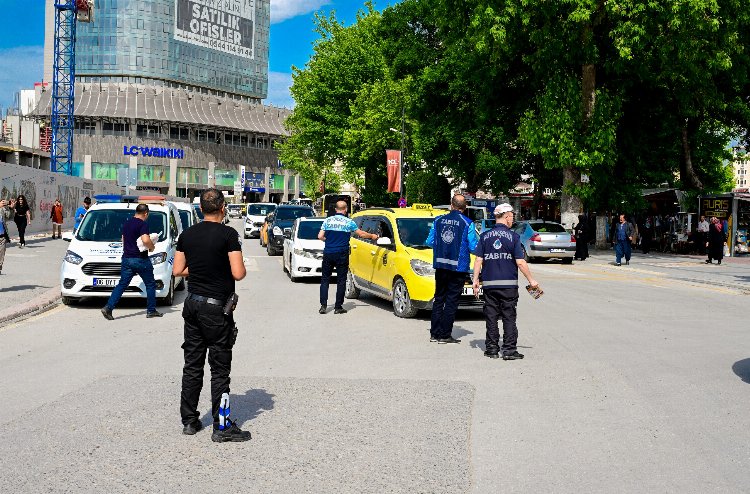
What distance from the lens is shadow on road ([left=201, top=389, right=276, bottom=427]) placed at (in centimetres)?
624

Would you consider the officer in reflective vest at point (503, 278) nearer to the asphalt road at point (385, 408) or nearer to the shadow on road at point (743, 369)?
the asphalt road at point (385, 408)

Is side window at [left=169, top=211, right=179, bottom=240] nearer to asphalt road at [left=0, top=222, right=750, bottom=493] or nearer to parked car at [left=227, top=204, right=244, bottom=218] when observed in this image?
asphalt road at [left=0, top=222, right=750, bottom=493]

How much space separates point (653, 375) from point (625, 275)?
53.3 feet

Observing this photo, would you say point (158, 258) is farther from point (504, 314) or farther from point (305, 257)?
point (504, 314)

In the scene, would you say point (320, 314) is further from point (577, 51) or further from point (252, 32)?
point (252, 32)

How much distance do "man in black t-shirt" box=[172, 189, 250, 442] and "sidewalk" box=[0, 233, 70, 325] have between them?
7.03m

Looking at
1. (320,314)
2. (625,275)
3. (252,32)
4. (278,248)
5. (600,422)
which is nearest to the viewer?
(600,422)

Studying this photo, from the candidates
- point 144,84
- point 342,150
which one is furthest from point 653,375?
point 144,84

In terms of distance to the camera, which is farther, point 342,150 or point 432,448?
point 342,150

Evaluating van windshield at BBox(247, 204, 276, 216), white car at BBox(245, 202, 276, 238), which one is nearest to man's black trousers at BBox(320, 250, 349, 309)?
white car at BBox(245, 202, 276, 238)

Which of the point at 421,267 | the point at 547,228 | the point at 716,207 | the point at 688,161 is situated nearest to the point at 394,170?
the point at 688,161

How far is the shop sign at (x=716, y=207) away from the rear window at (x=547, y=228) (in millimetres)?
7030

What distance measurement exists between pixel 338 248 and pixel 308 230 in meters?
6.45

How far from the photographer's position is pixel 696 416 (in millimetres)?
6512
